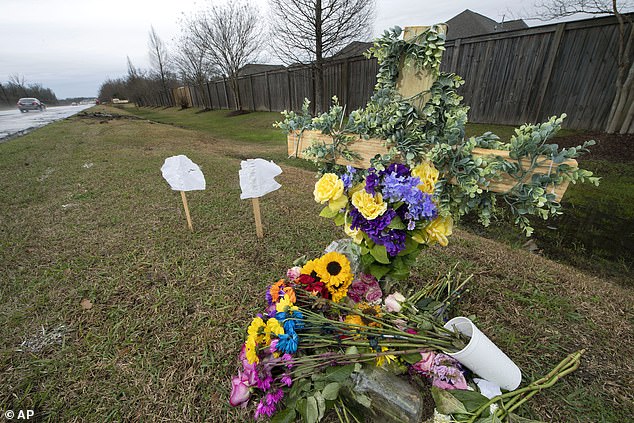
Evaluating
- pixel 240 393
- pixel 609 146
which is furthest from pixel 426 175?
pixel 609 146

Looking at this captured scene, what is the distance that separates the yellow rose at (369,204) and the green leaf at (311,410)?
2.77 ft

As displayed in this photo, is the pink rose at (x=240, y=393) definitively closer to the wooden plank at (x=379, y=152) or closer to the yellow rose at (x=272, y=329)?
the yellow rose at (x=272, y=329)

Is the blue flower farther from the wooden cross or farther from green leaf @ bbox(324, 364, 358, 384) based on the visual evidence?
the wooden cross

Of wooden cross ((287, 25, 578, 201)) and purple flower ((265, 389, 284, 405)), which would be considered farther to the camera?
purple flower ((265, 389, 284, 405))

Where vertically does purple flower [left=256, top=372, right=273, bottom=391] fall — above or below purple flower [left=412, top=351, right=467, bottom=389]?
below

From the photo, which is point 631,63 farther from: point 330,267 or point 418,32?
point 330,267

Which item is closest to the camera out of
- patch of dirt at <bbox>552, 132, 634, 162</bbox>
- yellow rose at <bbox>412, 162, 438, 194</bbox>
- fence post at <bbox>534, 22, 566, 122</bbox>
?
yellow rose at <bbox>412, 162, 438, 194</bbox>

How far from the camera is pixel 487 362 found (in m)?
1.21

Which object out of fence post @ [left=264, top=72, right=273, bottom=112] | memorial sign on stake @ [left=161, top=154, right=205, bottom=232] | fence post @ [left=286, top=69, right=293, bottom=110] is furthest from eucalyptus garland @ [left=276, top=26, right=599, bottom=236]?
fence post @ [left=264, top=72, right=273, bottom=112]

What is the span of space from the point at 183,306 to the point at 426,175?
183 cm

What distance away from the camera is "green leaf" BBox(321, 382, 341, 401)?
117cm

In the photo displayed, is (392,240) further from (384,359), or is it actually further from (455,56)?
(455,56)

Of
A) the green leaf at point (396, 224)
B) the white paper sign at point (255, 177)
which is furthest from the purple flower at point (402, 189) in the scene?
the white paper sign at point (255, 177)
